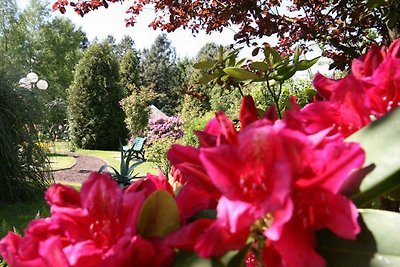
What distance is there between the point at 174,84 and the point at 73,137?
21.5 metres

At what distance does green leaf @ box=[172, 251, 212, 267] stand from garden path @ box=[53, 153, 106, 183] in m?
10.4

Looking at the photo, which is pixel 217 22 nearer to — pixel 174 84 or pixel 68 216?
pixel 68 216

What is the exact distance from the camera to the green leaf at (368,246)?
39 centimetres

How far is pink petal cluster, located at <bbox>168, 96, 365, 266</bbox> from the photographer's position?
375 mm

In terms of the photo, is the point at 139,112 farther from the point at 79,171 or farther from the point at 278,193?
the point at 278,193

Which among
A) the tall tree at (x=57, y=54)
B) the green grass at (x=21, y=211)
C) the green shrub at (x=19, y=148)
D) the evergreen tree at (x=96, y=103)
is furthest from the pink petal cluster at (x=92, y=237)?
the tall tree at (x=57, y=54)

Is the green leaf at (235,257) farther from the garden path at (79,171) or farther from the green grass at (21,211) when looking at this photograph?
the garden path at (79,171)

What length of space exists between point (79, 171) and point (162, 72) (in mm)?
33375

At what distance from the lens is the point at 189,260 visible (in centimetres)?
41

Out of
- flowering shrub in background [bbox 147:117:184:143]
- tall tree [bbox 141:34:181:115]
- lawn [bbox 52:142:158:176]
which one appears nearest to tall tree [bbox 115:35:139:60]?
tall tree [bbox 141:34:181:115]

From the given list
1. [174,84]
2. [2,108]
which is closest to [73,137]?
[2,108]

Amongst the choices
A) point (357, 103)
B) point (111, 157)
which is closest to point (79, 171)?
point (111, 157)

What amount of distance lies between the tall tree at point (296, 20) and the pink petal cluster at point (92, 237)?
2.69 m

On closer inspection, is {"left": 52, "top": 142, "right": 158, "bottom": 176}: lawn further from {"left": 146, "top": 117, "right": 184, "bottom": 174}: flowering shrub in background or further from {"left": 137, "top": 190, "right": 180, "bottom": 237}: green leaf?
{"left": 137, "top": 190, "right": 180, "bottom": 237}: green leaf
